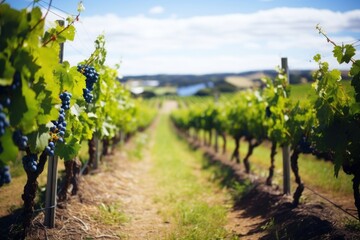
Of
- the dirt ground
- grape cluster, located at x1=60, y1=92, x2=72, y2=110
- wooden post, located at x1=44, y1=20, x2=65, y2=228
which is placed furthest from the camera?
the dirt ground

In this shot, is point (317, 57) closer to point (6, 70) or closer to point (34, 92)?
point (34, 92)

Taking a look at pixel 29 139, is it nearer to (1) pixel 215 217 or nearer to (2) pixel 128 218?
(2) pixel 128 218

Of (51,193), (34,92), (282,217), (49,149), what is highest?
(34,92)

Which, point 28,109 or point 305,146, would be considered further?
point 305,146

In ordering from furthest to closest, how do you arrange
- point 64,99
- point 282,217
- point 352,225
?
point 282,217
point 352,225
point 64,99

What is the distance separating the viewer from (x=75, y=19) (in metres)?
3.74

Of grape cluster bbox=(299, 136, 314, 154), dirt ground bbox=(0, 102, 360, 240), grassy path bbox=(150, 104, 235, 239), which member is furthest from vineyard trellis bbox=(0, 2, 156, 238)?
grape cluster bbox=(299, 136, 314, 154)

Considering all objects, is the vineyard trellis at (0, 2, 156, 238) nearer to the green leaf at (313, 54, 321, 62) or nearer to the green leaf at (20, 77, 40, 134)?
the green leaf at (20, 77, 40, 134)

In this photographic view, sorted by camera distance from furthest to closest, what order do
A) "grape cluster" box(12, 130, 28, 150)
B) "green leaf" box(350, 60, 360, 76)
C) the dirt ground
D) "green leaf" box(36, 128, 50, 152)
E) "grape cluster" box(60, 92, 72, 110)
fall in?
1. the dirt ground
2. "green leaf" box(350, 60, 360, 76)
3. "grape cluster" box(60, 92, 72, 110)
4. "green leaf" box(36, 128, 50, 152)
5. "grape cluster" box(12, 130, 28, 150)

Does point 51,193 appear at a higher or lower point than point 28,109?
lower

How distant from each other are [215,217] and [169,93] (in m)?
122

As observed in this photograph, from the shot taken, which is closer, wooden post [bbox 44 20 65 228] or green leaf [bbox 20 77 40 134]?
green leaf [bbox 20 77 40 134]

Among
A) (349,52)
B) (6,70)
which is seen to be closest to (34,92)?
(6,70)

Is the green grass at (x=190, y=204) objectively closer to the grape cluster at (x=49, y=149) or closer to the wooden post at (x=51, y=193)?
the wooden post at (x=51, y=193)
